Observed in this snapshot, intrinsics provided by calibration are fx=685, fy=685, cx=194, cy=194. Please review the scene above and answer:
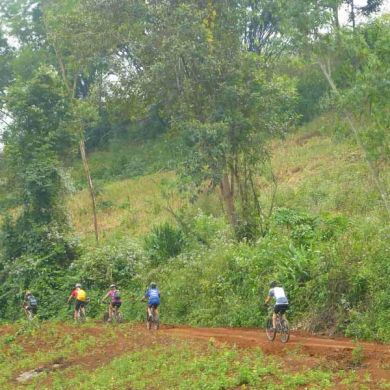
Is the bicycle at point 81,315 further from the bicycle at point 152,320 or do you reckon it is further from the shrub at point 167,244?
the shrub at point 167,244

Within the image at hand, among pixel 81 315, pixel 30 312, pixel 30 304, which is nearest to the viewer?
pixel 81 315

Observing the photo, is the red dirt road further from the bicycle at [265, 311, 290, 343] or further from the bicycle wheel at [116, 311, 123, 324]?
the bicycle wheel at [116, 311, 123, 324]

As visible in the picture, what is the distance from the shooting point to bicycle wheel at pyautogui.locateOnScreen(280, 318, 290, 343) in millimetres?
15934

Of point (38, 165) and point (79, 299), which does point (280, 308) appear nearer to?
point (79, 299)

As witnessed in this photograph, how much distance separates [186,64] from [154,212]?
15.8 meters

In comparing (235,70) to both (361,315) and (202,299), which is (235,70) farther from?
(361,315)

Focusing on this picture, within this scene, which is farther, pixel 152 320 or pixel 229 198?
pixel 229 198

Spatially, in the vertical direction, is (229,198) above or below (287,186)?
below

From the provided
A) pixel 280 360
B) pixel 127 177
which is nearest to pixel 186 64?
pixel 280 360

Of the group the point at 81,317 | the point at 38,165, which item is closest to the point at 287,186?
the point at 38,165

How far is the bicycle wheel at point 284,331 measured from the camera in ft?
52.3

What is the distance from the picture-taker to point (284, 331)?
52.5 ft

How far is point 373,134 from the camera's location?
56.1 ft

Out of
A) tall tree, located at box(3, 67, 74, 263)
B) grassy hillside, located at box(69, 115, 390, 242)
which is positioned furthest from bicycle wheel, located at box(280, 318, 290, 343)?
tall tree, located at box(3, 67, 74, 263)
